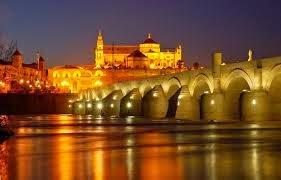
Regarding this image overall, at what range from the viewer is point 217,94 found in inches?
2431

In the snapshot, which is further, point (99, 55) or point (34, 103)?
point (99, 55)

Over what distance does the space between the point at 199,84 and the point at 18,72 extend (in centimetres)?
10865

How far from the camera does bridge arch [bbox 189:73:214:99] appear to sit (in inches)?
2702

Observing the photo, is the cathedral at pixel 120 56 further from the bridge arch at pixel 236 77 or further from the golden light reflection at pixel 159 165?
the golden light reflection at pixel 159 165

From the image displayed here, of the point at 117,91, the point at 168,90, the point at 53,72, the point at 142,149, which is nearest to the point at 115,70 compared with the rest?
the point at 53,72

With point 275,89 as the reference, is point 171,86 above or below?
above

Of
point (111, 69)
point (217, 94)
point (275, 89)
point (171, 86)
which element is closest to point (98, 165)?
point (275, 89)

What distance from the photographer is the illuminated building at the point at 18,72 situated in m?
153

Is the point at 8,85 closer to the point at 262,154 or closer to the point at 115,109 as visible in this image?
the point at 115,109

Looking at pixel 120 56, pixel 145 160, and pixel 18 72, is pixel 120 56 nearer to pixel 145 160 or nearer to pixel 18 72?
pixel 18 72

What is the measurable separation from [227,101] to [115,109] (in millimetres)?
38050

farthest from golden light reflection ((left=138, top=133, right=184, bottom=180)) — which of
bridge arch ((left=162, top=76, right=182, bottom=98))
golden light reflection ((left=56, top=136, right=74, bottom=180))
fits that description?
bridge arch ((left=162, top=76, right=182, bottom=98))

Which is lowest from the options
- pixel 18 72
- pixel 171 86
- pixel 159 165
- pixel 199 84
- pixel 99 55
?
pixel 159 165

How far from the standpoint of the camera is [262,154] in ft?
70.1
